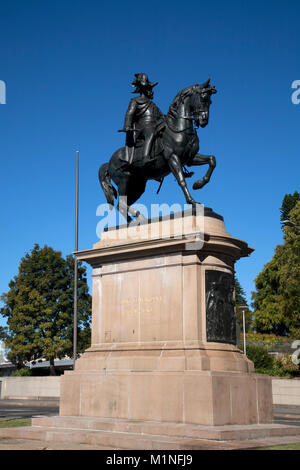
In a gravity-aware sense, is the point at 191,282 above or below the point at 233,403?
above

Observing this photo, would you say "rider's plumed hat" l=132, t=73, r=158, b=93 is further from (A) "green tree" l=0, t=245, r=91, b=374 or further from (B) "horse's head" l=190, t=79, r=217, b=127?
(A) "green tree" l=0, t=245, r=91, b=374

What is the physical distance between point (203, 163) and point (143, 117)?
208cm

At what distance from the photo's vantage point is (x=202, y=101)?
48.0ft

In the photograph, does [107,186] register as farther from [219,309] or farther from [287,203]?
[287,203]

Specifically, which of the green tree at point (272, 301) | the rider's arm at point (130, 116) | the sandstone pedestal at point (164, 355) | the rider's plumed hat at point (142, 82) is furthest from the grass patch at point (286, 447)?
the green tree at point (272, 301)

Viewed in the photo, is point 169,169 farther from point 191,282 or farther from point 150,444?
point 150,444

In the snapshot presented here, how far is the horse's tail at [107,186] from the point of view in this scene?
16.7 meters

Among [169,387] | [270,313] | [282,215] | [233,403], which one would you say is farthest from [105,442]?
[282,215]

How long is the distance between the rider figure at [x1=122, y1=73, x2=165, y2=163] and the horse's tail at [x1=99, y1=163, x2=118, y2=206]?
1438 mm

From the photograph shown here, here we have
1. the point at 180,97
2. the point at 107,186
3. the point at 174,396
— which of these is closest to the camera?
the point at 174,396

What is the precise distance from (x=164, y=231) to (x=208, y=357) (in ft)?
10.9

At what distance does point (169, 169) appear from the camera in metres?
15.4

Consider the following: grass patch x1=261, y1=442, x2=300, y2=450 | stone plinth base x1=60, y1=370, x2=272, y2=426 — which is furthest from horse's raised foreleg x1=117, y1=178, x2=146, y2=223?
grass patch x1=261, y1=442, x2=300, y2=450

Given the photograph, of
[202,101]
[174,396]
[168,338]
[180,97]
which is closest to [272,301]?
[180,97]
